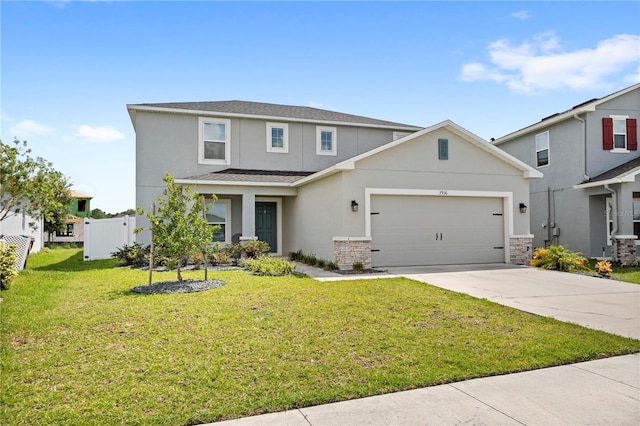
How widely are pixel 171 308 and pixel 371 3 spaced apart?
27.6 feet

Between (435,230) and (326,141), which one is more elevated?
(326,141)

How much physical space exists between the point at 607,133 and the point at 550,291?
10.7 meters

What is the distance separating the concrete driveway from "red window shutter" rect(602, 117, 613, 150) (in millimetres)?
7296

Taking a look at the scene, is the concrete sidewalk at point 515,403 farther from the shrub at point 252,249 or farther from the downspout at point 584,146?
the downspout at point 584,146

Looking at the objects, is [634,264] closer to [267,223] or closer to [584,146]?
[584,146]

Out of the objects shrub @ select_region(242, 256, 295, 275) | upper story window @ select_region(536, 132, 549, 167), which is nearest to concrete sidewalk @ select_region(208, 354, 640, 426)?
shrub @ select_region(242, 256, 295, 275)

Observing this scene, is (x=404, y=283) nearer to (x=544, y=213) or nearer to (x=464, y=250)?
(x=464, y=250)

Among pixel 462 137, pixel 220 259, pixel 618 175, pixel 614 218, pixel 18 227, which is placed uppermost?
pixel 462 137

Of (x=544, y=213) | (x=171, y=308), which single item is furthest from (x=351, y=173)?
(x=544, y=213)

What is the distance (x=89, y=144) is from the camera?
14.5 m

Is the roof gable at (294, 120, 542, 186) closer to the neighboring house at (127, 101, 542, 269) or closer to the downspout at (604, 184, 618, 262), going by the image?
the neighboring house at (127, 101, 542, 269)

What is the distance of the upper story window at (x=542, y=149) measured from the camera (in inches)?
708

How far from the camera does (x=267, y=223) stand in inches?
690

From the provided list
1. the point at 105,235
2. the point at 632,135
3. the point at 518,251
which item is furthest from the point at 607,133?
the point at 105,235
